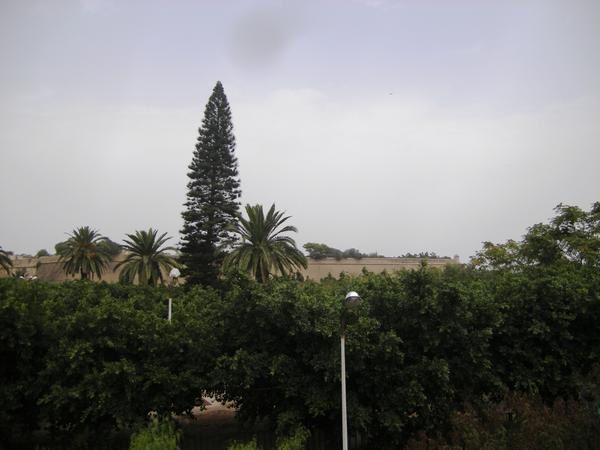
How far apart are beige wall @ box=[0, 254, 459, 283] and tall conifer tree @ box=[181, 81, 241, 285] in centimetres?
1778

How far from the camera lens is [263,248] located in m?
26.0

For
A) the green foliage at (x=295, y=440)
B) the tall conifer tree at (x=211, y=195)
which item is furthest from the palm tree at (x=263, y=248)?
the green foliage at (x=295, y=440)

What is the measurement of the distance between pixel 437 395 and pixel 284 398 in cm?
295

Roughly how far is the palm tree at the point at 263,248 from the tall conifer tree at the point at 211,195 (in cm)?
470

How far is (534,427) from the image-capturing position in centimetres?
781

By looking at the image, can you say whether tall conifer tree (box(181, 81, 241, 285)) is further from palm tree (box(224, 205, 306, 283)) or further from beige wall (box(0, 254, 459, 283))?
beige wall (box(0, 254, 459, 283))

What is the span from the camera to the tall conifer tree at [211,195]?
3250cm

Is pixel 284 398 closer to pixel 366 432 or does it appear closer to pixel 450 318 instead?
pixel 366 432

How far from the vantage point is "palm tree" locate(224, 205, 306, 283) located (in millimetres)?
26016

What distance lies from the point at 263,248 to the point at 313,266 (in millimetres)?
29181

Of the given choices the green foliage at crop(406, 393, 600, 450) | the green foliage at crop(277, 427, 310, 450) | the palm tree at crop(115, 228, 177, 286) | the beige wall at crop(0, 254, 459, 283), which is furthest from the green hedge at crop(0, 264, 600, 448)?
the beige wall at crop(0, 254, 459, 283)

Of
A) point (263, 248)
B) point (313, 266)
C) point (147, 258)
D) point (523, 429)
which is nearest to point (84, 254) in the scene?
point (147, 258)

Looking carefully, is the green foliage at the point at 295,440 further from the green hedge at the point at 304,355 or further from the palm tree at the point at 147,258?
the palm tree at the point at 147,258

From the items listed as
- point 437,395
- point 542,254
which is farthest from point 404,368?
point 542,254
